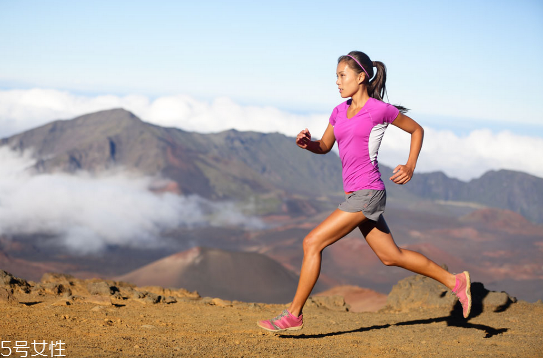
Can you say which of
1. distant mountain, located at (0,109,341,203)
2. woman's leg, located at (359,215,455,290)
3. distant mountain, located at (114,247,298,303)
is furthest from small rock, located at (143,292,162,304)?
distant mountain, located at (0,109,341,203)

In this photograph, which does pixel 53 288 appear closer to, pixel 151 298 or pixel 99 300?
pixel 99 300

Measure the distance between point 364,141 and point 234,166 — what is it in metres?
103

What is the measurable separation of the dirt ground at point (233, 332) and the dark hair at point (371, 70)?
2.56m

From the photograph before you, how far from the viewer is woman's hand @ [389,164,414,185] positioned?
16.0ft

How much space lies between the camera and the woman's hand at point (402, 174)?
4875 millimetres

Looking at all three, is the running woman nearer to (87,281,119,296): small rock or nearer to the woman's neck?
the woman's neck

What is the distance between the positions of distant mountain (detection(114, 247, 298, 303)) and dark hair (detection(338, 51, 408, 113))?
115 feet

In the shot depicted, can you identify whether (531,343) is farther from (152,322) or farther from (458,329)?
(152,322)

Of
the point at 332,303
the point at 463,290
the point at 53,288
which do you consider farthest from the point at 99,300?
the point at 463,290

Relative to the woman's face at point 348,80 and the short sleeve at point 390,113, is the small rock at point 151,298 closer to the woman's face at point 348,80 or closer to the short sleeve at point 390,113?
the woman's face at point 348,80

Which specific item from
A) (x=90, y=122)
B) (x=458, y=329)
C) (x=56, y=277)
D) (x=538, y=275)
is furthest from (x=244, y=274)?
(x=90, y=122)

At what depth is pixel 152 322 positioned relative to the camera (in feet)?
21.2

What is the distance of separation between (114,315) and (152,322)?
61cm

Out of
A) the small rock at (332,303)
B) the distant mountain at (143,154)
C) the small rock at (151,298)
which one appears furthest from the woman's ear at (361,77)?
the distant mountain at (143,154)
